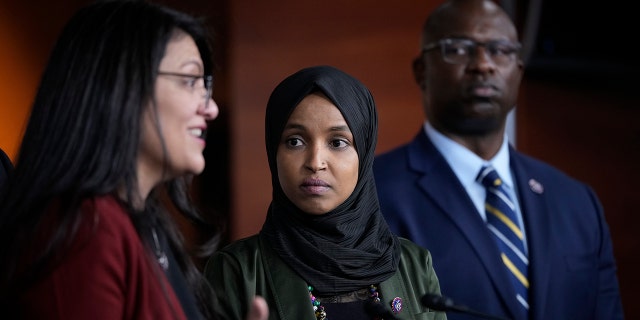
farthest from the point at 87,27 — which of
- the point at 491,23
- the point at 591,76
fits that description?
the point at 591,76

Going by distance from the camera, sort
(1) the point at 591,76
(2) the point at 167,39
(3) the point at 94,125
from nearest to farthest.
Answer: (3) the point at 94,125 < (2) the point at 167,39 < (1) the point at 591,76

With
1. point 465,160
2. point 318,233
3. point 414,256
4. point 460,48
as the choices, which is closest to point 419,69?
point 460,48

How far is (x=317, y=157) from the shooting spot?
196 centimetres

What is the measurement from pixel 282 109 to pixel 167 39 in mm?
425

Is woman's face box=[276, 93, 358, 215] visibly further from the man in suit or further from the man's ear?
the man's ear

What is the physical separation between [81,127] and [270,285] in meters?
0.59

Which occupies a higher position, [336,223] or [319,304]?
[336,223]

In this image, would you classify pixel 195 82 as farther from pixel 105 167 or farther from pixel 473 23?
pixel 473 23

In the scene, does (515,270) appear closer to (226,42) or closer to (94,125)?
(94,125)

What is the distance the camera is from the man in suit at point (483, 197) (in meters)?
2.58

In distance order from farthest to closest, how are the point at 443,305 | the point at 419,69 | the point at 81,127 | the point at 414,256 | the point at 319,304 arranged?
the point at 419,69 → the point at 414,256 → the point at 319,304 → the point at 443,305 → the point at 81,127

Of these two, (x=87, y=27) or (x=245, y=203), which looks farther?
(x=245, y=203)

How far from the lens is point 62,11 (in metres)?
3.57

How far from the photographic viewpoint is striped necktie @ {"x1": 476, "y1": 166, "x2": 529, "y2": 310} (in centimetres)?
262
